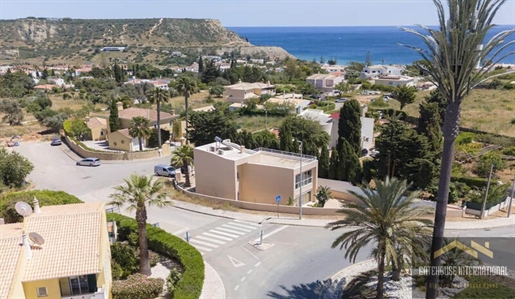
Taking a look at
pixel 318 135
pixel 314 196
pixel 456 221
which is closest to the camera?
pixel 456 221

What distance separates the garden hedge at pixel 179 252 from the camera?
20.9 metres

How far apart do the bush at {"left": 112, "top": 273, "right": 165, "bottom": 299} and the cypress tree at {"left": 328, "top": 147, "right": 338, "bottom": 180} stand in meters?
23.3

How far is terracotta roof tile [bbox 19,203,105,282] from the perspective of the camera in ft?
59.0

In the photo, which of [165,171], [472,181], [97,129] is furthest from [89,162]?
[472,181]

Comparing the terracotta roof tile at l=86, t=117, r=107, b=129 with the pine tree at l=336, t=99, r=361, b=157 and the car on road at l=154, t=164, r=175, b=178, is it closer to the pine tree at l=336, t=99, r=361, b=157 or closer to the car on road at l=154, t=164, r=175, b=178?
the car on road at l=154, t=164, r=175, b=178

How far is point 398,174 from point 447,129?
80.9 ft

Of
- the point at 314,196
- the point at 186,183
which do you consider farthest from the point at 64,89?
the point at 314,196

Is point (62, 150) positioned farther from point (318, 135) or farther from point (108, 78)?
point (108, 78)

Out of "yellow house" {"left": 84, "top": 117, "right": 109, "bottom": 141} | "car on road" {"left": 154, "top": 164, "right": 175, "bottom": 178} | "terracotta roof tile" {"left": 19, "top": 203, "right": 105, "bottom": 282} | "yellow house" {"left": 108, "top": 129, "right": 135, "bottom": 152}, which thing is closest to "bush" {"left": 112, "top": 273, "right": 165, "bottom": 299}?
"terracotta roof tile" {"left": 19, "top": 203, "right": 105, "bottom": 282}

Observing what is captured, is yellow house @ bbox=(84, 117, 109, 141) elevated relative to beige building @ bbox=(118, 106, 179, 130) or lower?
lower

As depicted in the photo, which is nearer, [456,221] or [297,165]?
[456,221]

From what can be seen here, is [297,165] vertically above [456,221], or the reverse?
[297,165]

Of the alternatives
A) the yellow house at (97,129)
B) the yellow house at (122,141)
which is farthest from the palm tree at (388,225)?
the yellow house at (97,129)

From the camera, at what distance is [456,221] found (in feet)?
105
